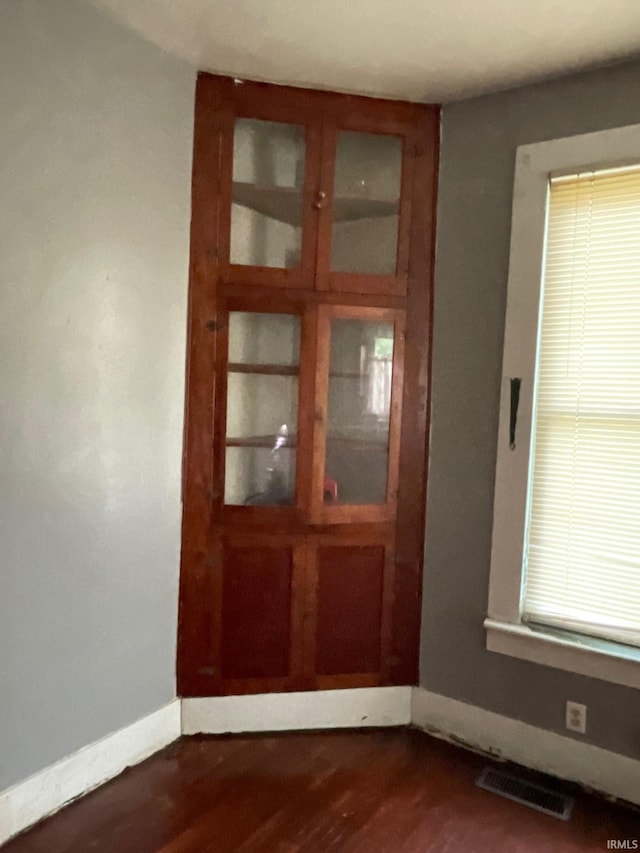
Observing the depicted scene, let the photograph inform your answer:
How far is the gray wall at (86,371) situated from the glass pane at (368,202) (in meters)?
0.58

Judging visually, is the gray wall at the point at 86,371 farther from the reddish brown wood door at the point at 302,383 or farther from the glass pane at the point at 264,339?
the glass pane at the point at 264,339

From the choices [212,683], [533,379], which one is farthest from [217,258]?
[212,683]

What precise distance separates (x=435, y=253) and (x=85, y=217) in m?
1.28

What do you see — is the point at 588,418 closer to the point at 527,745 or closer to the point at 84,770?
the point at 527,745

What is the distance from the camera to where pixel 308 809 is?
223cm

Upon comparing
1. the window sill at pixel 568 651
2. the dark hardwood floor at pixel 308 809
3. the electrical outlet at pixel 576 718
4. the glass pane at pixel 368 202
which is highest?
the glass pane at pixel 368 202

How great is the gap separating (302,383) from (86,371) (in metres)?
0.78

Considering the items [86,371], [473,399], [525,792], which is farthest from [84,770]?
[473,399]

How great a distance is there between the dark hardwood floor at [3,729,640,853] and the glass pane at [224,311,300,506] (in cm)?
93

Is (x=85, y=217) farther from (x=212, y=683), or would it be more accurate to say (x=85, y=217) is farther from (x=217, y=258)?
(x=212, y=683)

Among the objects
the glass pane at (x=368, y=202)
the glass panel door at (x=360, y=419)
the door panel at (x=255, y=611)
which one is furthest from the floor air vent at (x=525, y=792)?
the glass pane at (x=368, y=202)

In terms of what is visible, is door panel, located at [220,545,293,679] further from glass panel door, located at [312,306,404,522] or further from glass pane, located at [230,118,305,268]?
glass pane, located at [230,118,305,268]

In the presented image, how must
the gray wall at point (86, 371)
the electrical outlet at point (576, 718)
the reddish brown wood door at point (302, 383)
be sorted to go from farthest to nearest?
the reddish brown wood door at point (302, 383) → the electrical outlet at point (576, 718) → the gray wall at point (86, 371)

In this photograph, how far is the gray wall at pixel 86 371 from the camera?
78.5 inches
